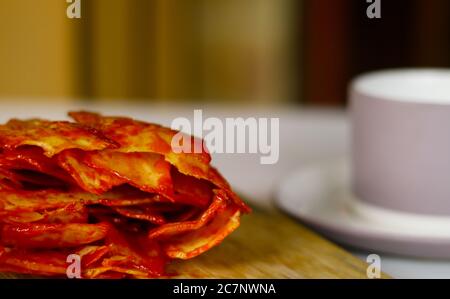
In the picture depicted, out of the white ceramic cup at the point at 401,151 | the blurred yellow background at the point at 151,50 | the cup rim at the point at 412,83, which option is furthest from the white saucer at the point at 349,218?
the blurred yellow background at the point at 151,50

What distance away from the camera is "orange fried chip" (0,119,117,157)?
0.55 m

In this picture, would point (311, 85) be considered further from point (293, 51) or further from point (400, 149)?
point (400, 149)

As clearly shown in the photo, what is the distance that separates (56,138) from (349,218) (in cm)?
37

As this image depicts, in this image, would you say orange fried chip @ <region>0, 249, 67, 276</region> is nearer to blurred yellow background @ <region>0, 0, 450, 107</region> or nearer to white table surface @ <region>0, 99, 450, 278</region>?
white table surface @ <region>0, 99, 450, 278</region>

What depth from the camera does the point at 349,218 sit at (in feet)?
2.68

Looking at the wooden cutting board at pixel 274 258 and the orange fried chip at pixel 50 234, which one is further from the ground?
the orange fried chip at pixel 50 234

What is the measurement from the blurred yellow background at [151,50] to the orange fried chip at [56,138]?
113cm

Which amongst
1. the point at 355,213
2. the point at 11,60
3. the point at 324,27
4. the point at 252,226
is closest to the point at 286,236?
the point at 252,226

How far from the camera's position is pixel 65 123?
1.91 ft

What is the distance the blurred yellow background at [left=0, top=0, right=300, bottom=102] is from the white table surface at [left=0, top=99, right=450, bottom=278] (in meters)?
0.38

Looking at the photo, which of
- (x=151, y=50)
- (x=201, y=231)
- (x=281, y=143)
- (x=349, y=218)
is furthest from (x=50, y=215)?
(x=151, y=50)

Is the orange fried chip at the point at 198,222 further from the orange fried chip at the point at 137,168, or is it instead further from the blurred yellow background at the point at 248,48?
the blurred yellow background at the point at 248,48

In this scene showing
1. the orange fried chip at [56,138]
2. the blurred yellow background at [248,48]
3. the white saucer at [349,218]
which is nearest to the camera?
the orange fried chip at [56,138]

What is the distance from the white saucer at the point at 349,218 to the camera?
68 cm
